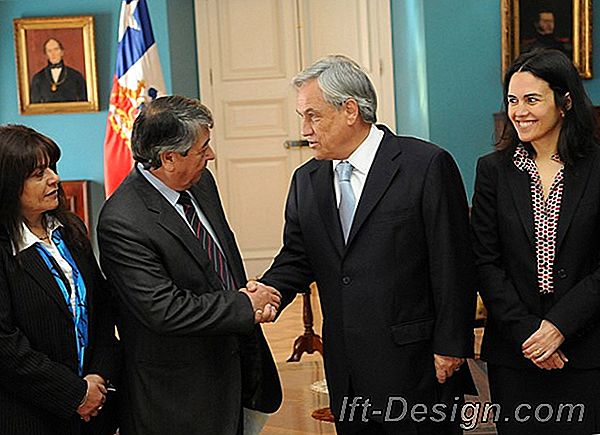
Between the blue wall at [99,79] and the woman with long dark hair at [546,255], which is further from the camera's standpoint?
the blue wall at [99,79]

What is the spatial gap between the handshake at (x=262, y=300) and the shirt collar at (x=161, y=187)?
32 cm

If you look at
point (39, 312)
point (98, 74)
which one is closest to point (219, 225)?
point (39, 312)

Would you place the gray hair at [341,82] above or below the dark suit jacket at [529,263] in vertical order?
above

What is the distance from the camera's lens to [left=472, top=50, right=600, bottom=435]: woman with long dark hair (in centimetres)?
289

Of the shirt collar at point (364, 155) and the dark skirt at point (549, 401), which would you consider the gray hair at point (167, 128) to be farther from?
the dark skirt at point (549, 401)

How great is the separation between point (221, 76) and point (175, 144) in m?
6.47

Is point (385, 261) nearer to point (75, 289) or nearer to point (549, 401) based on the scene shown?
point (549, 401)

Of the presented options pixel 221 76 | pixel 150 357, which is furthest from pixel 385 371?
pixel 221 76

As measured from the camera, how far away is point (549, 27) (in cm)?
712

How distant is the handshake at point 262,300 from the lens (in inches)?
114

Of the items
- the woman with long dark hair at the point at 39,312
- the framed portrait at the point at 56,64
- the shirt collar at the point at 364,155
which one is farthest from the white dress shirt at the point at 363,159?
the framed portrait at the point at 56,64

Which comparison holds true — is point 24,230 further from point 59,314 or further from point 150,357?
point 150,357

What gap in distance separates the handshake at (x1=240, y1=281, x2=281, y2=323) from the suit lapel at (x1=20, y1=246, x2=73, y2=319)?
1.62ft

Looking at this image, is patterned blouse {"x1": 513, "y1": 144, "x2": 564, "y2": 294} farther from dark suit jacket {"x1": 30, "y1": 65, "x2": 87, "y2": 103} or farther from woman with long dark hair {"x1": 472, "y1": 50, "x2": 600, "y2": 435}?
dark suit jacket {"x1": 30, "y1": 65, "x2": 87, "y2": 103}
